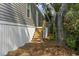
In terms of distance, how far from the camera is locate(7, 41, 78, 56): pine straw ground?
6.13m

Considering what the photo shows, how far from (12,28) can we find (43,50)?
1301 mm

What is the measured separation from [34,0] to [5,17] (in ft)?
7.08

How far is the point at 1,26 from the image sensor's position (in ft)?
21.7

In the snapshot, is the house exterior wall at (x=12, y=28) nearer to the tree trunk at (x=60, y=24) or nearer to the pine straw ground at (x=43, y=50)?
the pine straw ground at (x=43, y=50)

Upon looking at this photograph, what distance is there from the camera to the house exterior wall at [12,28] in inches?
263

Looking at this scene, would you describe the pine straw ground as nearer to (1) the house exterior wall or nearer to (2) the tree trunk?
(2) the tree trunk

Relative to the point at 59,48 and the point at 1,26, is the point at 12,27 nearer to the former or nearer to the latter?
the point at 1,26

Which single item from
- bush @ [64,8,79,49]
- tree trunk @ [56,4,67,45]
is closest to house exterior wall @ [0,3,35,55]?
tree trunk @ [56,4,67,45]

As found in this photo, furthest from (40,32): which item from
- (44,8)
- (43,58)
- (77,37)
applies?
(43,58)

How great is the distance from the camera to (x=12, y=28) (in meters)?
7.20

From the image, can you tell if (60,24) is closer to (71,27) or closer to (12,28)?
(71,27)

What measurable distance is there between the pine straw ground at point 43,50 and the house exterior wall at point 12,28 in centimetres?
45

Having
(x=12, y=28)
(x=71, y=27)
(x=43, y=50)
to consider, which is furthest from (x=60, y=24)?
(x=12, y=28)

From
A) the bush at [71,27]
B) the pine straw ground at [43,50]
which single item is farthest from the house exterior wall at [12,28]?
the bush at [71,27]
